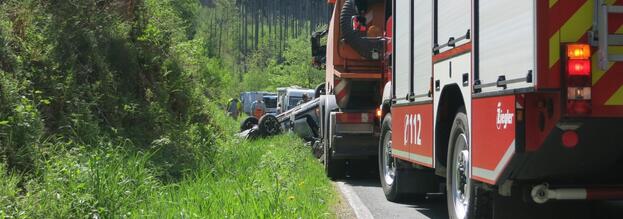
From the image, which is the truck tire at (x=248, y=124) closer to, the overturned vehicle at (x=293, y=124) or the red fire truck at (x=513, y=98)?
the overturned vehicle at (x=293, y=124)

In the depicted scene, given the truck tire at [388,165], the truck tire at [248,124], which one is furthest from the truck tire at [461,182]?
the truck tire at [248,124]

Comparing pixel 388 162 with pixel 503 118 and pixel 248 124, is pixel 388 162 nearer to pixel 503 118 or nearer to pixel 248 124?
pixel 503 118

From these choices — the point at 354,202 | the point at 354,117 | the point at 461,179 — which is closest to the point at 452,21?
the point at 461,179

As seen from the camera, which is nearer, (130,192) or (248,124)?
(130,192)

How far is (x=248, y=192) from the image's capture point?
7.51 m

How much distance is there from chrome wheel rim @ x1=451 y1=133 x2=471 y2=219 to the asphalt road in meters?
0.49

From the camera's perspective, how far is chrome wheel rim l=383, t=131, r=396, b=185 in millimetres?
9275

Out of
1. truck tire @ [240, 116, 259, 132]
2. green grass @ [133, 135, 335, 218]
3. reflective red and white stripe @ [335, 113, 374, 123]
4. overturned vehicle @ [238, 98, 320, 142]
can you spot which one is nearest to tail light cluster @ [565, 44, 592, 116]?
green grass @ [133, 135, 335, 218]

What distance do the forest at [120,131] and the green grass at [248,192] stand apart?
3 centimetres

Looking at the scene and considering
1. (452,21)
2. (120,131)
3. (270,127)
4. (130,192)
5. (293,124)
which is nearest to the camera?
(452,21)

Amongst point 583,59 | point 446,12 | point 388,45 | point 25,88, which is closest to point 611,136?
point 583,59

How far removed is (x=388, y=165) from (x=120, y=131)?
402 cm

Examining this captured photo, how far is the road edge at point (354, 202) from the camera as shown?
796 centimetres

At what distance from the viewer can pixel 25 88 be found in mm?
8672
